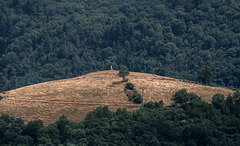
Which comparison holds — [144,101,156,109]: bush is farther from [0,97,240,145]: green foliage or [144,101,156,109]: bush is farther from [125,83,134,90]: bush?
[125,83,134,90]: bush

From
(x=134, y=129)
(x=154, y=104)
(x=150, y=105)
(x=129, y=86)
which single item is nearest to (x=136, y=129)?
(x=134, y=129)

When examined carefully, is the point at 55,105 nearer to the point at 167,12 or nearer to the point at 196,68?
the point at 196,68

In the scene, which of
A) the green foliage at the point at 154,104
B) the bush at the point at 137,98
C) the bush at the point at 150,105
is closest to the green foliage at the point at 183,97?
the green foliage at the point at 154,104

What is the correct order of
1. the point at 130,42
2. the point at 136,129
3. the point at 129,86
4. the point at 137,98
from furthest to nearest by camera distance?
the point at 130,42, the point at 129,86, the point at 137,98, the point at 136,129

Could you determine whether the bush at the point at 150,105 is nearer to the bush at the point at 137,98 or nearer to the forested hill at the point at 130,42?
the bush at the point at 137,98

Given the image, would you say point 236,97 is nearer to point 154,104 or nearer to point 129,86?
point 154,104

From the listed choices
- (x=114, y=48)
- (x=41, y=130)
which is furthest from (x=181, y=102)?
(x=114, y=48)
